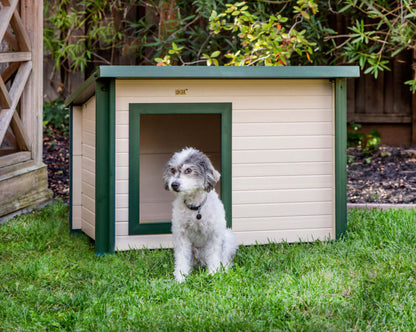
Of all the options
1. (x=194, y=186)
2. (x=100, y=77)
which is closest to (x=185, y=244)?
(x=194, y=186)

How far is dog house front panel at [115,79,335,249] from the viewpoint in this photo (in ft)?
16.9

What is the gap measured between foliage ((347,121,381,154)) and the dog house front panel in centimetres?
346

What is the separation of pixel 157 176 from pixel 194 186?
10.4 feet

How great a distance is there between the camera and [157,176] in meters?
7.22

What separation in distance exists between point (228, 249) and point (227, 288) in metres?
0.65

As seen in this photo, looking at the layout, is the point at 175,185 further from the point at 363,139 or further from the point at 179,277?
the point at 363,139

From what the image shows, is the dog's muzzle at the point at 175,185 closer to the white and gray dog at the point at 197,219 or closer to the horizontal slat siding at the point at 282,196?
the white and gray dog at the point at 197,219

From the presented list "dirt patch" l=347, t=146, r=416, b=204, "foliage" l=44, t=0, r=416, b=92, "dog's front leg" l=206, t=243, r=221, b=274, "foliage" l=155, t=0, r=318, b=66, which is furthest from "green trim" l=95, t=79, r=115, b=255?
"dirt patch" l=347, t=146, r=416, b=204

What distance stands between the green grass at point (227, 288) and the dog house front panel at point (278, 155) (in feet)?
0.69

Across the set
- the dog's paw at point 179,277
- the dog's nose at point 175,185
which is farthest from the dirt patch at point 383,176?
the dog's nose at point 175,185

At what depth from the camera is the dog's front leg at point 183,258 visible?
4195mm

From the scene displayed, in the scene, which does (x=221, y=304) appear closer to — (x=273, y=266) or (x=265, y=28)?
(x=273, y=266)

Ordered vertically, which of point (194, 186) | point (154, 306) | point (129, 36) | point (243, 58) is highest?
point (129, 36)

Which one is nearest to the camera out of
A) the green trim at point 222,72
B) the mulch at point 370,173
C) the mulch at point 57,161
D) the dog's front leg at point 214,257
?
the dog's front leg at point 214,257
